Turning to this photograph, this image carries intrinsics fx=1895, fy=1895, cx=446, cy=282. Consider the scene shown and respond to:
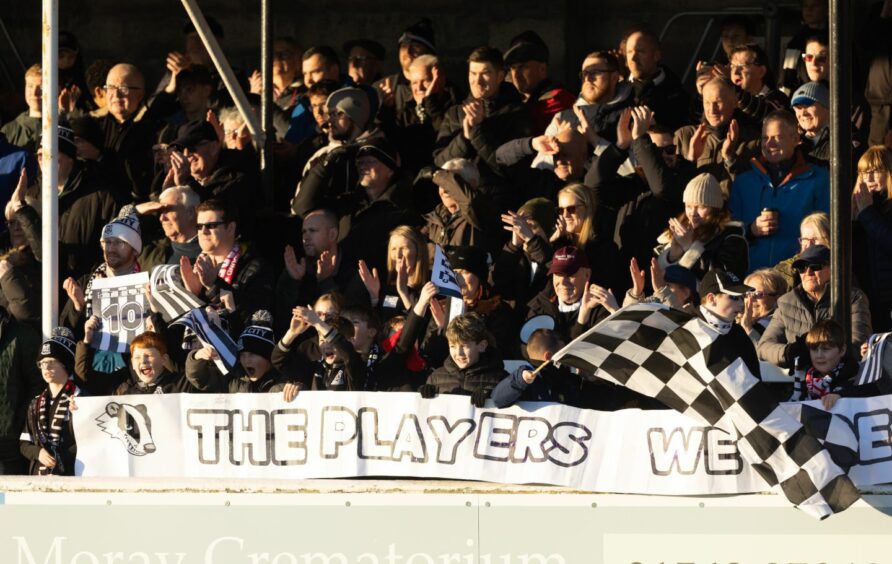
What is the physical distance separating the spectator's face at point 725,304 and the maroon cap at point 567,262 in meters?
0.78

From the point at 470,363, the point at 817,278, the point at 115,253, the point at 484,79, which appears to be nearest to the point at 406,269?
the point at 470,363

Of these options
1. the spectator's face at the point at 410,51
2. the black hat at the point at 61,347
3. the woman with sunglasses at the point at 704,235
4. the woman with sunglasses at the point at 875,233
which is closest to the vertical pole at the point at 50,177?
the black hat at the point at 61,347

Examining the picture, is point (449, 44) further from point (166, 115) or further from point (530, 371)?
point (530, 371)

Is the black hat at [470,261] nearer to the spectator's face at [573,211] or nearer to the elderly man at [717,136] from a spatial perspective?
the spectator's face at [573,211]

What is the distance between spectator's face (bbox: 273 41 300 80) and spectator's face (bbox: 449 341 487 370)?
4.86 metres

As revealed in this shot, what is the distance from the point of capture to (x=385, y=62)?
49.4 ft

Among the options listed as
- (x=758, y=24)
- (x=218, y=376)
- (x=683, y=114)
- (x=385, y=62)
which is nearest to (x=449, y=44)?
(x=385, y=62)

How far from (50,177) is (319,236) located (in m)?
1.49

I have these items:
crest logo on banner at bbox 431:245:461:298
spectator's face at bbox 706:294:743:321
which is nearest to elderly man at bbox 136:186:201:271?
crest logo on banner at bbox 431:245:461:298

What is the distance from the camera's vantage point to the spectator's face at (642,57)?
38.4 ft

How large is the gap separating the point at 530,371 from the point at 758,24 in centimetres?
682

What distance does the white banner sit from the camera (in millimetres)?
8508

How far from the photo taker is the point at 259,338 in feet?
31.1

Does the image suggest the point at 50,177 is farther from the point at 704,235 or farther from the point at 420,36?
the point at 420,36
